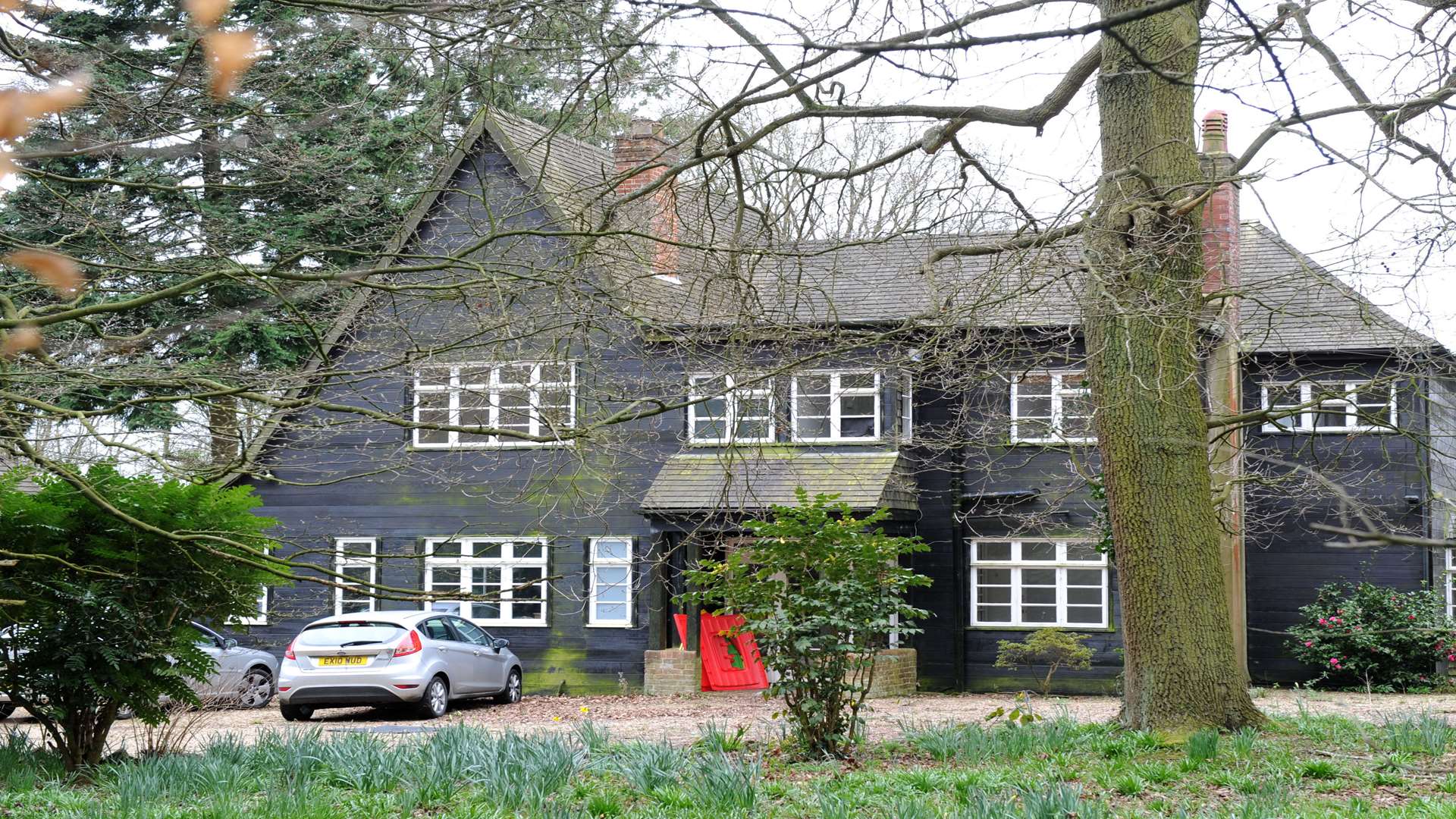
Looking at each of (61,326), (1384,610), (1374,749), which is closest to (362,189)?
(61,326)

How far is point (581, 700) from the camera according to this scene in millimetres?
20594

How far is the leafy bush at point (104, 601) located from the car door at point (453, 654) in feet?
24.2

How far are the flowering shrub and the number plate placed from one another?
13.6 metres

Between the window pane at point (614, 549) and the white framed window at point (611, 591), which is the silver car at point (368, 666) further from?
the window pane at point (614, 549)

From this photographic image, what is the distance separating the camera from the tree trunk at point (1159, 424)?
34.4 ft

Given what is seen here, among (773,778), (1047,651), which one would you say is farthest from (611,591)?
(773,778)

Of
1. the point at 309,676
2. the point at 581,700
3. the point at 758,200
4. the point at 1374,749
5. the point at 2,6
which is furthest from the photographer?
the point at 581,700

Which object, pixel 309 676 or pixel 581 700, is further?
pixel 581 700

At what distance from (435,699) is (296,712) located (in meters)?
2.02

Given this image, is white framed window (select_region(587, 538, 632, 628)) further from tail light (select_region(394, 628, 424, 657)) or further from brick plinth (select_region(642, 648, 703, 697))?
tail light (select_region(394, 628, 424, 657))

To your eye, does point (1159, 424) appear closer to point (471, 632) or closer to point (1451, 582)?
point (471, 632)

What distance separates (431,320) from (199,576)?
10728 mm

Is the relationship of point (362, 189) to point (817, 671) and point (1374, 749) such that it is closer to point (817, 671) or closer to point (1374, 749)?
point (817, 671)

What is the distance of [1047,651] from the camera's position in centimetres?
2092
